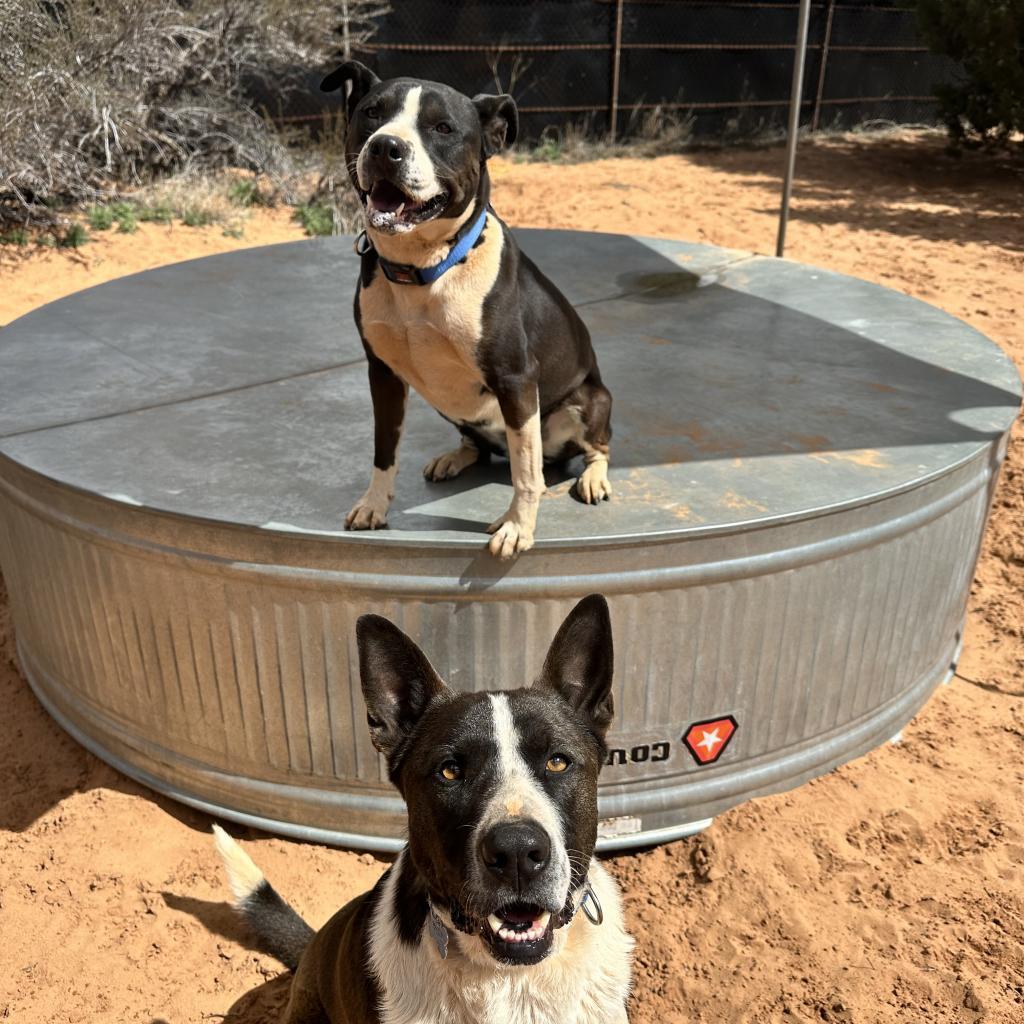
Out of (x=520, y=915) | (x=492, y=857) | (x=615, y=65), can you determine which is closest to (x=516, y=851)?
(x=492, y=857)

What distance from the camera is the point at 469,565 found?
116 inches

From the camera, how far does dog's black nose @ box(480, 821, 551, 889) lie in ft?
5.73

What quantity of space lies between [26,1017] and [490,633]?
1.67 m

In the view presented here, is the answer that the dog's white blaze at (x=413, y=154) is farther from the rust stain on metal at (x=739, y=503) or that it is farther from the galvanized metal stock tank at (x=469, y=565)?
the rust stain on metal at (x=739, y=503)

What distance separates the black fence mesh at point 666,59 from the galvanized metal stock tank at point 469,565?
28.1 ft

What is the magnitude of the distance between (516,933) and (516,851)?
21cm

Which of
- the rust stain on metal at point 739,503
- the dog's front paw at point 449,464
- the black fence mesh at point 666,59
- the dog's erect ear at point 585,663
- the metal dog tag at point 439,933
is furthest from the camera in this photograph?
the black fence mesh at point 666,59

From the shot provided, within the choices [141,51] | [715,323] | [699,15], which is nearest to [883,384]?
[715,323]

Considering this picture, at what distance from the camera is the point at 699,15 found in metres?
14.0

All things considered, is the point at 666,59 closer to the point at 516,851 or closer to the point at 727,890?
the point at 727,890

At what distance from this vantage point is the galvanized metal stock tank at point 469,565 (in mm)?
3039

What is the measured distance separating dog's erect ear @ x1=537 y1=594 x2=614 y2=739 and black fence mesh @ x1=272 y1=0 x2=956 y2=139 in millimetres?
10436

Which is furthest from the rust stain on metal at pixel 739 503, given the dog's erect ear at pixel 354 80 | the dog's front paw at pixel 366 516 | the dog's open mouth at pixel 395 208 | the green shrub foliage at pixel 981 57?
the green shrub foliage at pixel 981 57

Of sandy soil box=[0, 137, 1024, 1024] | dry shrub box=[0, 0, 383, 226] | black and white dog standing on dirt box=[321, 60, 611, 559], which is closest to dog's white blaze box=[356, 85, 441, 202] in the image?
black and white dog standing on dirt box=[321, 60, 611, 559]
